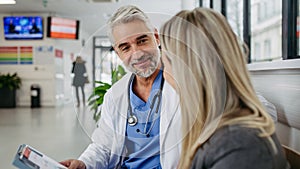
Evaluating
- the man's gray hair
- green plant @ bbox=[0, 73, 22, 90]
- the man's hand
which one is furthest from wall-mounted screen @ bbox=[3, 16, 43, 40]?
the man's gray hair

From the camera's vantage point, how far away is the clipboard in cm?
119

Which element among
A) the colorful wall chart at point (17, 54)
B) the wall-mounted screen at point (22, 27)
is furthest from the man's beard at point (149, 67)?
the colorful wall chart at point (17, 54)

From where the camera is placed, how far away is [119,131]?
4.58 feet

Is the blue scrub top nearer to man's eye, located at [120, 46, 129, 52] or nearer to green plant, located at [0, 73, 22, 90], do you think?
man's eye, located at [120, 46, 129, 52]

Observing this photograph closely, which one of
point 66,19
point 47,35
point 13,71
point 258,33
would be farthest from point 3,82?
point 258,33

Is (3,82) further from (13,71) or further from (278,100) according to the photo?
(278,100)

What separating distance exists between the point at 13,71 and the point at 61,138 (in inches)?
264

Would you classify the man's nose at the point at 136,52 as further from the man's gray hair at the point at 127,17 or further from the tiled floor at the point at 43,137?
the tiled floor at the point at 43,137

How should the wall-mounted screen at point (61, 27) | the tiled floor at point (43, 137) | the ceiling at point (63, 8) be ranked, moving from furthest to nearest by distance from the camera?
the wall-mounted screen at point (61, 27) → the ceiling at point (63, 8) → the tiled floor at point (43, 137)

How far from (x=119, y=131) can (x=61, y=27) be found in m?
9.67

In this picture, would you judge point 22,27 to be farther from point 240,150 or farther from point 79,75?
point 240,150

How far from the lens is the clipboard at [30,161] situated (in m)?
1.19

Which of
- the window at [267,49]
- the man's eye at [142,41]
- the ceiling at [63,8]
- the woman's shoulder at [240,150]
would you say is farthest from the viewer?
the ceiling at [63,8]

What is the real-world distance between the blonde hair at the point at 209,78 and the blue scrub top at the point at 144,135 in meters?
0.29
